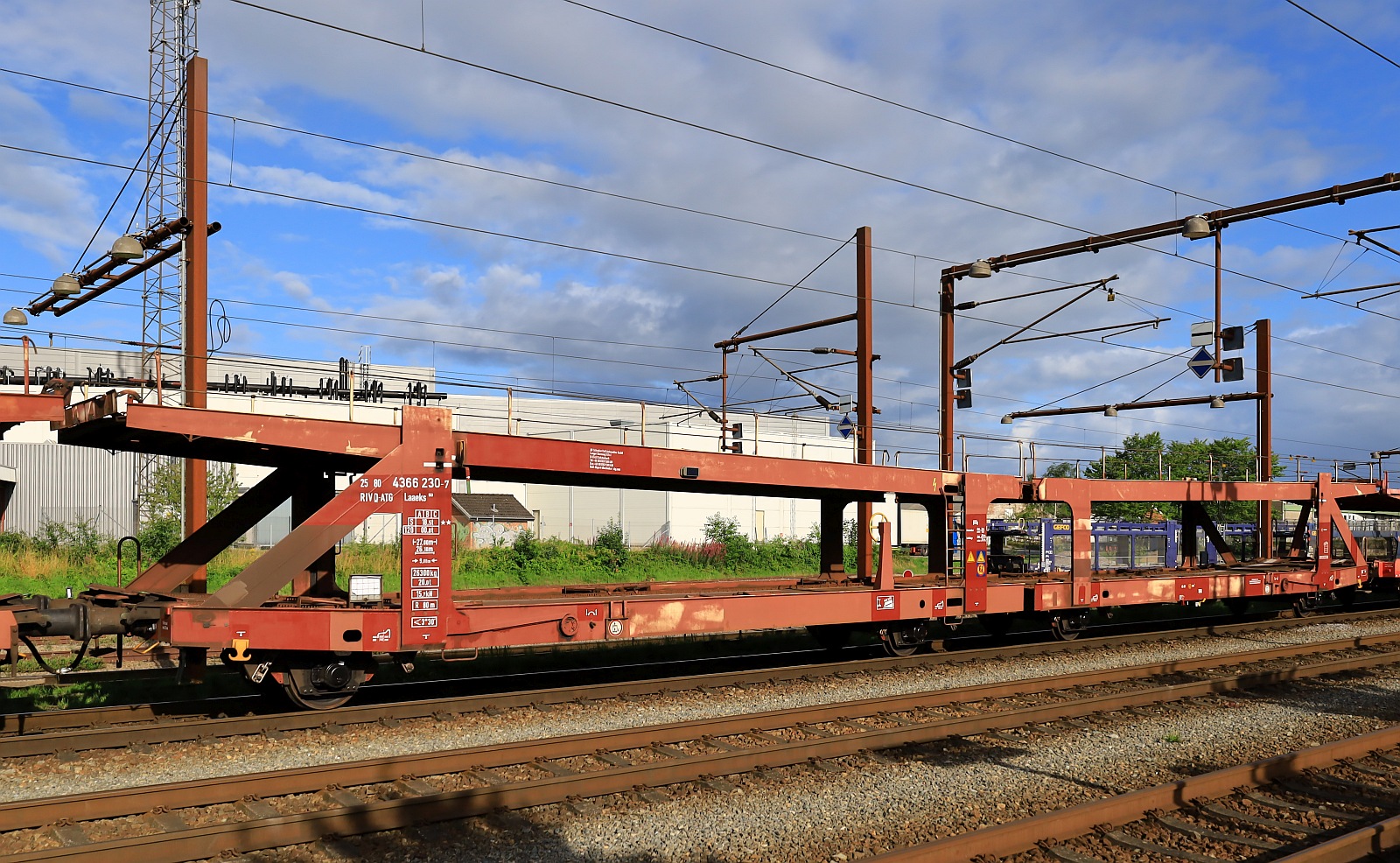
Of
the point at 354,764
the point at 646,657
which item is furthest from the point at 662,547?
the point at 354,764

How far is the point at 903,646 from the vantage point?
14.8 m

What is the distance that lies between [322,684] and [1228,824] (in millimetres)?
8774

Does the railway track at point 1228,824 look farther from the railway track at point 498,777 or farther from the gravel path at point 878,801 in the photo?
the railway track at point 498,777

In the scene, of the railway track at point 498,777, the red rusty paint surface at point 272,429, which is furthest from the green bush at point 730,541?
the red rusty paint surface at point 272,429

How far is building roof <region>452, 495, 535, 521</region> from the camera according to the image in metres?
39.1

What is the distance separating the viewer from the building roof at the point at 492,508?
39094 millimetres

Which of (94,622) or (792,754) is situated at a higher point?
(94,622)

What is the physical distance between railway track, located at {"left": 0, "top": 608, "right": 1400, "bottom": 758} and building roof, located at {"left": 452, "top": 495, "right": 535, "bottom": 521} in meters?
27.3

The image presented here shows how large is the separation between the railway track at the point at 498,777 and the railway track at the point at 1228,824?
7.64ft

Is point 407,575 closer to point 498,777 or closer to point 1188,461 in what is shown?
point 498,777

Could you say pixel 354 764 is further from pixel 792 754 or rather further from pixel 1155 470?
pixel 1155 470

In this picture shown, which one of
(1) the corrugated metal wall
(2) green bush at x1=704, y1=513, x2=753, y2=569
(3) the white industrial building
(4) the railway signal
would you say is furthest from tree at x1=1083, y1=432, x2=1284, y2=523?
(1) the corrugated metal wall

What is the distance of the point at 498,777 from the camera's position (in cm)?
785

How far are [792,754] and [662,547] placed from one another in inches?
1151
